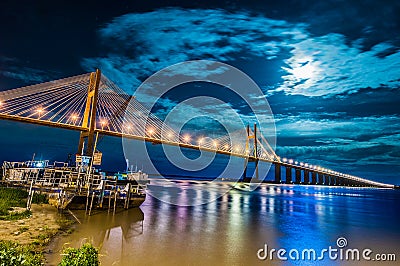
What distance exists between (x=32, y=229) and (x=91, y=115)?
2003cm

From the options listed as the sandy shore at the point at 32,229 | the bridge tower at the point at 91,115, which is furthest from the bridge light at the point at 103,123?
the sandy shore at the point at 32,229

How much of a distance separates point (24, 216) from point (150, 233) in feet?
16.0

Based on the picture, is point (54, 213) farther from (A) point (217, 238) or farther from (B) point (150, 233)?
(A) point (217, 238)

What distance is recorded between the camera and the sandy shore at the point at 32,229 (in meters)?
7.05

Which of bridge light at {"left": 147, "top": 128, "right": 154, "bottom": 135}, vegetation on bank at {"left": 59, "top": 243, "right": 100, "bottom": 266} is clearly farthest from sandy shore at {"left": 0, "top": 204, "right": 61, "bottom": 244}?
bridge light at {"left": 147, "top": 128, "right": 154, "bottom": 135}

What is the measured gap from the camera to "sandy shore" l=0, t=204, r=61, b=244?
278 inches

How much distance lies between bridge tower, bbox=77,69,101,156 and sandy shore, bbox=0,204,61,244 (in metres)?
14.2

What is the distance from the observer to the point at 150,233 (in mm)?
9867

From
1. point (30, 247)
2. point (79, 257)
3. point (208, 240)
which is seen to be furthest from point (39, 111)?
point (79, 257)

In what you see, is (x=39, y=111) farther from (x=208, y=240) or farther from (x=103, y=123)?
(x=208, y=240)

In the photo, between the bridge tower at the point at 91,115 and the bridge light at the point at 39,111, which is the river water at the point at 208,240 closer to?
the bridge tower at the point at 91,115

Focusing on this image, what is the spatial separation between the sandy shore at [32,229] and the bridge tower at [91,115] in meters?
14.2

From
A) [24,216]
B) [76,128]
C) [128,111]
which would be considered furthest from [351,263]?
[128,111]

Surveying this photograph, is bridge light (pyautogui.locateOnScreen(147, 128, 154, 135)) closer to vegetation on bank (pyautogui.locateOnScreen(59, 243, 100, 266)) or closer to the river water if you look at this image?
the river water
